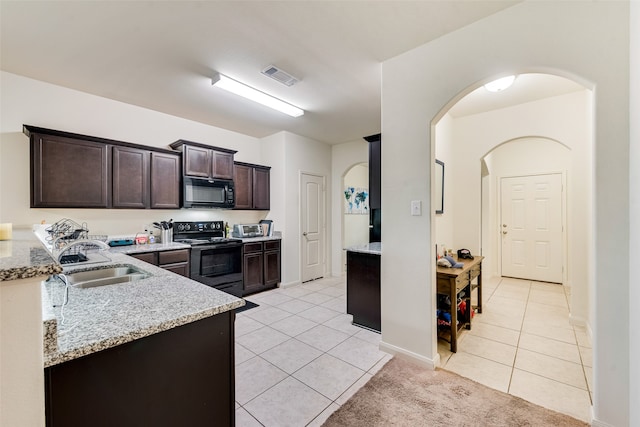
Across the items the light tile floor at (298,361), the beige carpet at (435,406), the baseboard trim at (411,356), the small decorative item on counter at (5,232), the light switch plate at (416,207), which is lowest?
the light tile floor at (298,361)

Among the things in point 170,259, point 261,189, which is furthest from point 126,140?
point 261,189

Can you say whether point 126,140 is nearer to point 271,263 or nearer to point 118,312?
point 271,263

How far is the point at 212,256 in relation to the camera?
3.70 m

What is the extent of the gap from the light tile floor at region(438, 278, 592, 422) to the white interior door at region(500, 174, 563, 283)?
4.24 ft

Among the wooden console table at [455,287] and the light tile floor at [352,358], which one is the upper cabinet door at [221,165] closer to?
the light tile floor at [352,358]

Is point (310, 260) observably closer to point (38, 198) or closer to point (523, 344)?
point (523, 344)

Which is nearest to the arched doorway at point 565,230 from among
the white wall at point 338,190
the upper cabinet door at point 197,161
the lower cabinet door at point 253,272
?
the white wall at point 338,190

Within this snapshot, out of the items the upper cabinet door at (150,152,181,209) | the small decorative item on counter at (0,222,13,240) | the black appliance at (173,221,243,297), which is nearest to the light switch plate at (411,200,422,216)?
the small decorative item on counter at (0,222,13,240)

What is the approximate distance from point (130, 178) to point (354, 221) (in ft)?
14.4

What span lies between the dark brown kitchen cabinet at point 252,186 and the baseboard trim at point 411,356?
3110mm

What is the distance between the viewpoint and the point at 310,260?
5.08m

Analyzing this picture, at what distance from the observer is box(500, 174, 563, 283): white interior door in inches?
184

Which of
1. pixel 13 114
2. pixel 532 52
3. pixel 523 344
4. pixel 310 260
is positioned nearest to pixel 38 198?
pixel 13 114

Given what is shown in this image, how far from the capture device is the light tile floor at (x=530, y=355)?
74.6 inches
